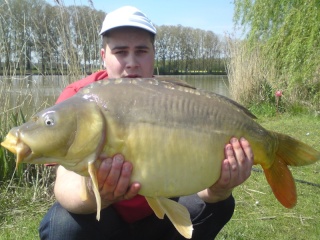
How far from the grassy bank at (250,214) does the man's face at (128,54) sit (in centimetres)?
105

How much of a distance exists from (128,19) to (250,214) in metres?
1.54

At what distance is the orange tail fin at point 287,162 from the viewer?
1.36m

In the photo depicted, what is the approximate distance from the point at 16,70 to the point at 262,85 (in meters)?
6.14

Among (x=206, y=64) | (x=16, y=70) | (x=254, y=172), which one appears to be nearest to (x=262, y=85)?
(x=254, y=172)

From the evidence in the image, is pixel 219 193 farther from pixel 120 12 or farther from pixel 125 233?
pixel 120 12

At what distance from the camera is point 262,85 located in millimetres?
8336

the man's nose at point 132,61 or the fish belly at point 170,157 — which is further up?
the man's nose at point 132,61

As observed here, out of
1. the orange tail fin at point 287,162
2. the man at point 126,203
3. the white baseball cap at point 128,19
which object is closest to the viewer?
the orange tail fin at point 287,162

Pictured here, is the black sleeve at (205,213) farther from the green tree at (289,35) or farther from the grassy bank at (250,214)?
the green tree at (289,35)

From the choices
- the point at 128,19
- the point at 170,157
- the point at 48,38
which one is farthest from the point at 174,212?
→ the point at 48,38

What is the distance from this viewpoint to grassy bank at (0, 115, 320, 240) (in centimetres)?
228

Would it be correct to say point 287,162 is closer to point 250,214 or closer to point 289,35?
point 250,214

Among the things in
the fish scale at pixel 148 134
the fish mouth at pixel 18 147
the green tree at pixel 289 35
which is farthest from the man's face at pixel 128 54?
the green tree at pixel 289 35

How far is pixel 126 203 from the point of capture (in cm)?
157
